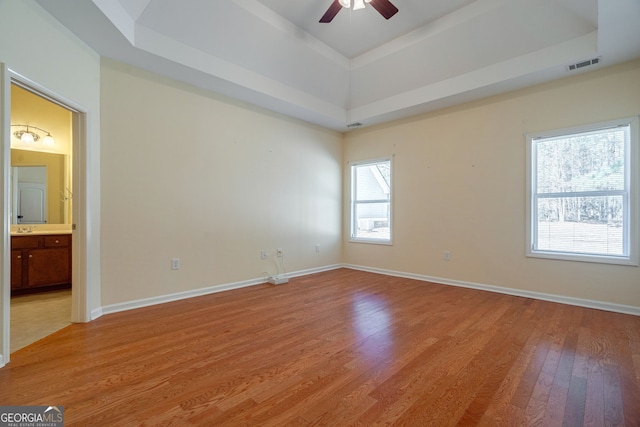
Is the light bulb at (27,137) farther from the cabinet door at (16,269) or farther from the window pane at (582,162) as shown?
the window pane at (582,162)

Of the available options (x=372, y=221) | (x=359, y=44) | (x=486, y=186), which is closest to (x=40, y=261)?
(x=372, y=221)

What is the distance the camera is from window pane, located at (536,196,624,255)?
11.3ft

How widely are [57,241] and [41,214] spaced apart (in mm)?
731

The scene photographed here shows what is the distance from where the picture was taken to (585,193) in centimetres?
361

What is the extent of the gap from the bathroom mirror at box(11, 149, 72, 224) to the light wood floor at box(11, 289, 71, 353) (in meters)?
1.22

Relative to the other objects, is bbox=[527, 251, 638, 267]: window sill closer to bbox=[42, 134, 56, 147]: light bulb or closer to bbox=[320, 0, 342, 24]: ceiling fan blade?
bbox=[320, 0, 342, 24]: ceiling fan blade

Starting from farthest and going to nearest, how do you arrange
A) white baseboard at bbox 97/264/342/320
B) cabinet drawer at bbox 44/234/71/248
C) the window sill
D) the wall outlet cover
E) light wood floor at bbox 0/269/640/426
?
the wall outlet cover < cabinet drawer at bbox 44/234/71/248 < the window sill < white baseboard at bbox 97/264/342/320 < light wood floor at bbox 0/269/640/426

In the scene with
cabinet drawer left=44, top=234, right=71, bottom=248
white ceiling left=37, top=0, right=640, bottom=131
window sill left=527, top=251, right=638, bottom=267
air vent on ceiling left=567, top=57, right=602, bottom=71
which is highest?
white ceiling left=37, top=0, right=640, bottom=131

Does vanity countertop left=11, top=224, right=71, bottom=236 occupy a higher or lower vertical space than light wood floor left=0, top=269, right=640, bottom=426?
higher

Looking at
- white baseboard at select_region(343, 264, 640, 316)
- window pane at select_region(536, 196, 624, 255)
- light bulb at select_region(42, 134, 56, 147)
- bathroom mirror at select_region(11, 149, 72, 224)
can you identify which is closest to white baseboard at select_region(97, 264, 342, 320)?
white baseboard at select_region(343, 264, 640, 316)

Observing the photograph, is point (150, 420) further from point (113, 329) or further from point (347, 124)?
point (347, 124)

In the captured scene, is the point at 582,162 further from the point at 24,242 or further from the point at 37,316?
the point at 24,242

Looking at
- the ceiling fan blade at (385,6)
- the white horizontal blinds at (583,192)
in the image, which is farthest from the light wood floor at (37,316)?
the white horizontal blinds at (583,192)

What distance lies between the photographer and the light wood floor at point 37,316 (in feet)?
8.63
